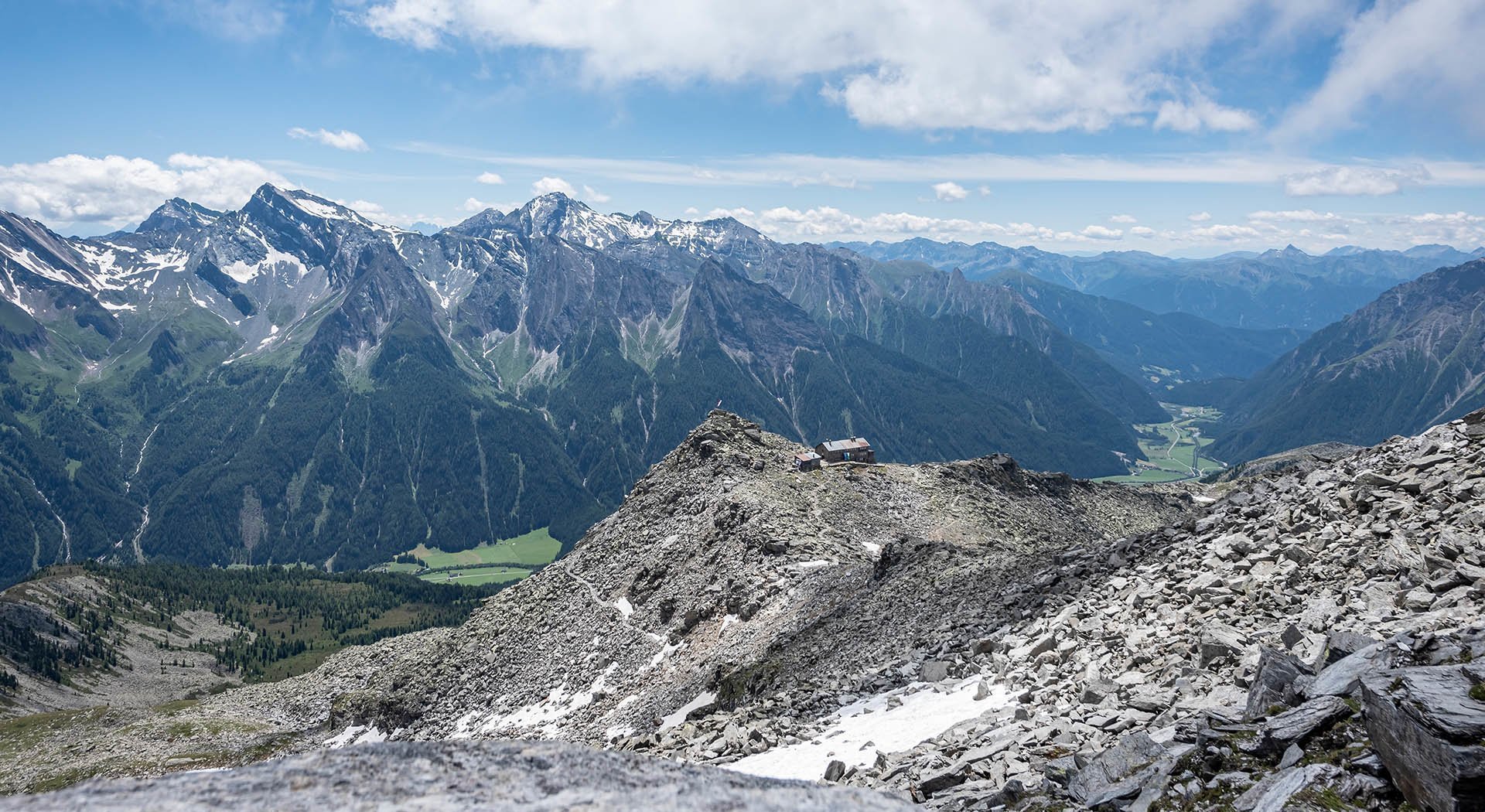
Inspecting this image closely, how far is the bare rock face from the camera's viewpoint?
11.1 metres

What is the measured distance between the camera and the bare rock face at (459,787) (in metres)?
11.1

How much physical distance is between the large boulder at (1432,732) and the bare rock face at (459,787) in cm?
784

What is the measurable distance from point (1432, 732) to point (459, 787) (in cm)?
1501

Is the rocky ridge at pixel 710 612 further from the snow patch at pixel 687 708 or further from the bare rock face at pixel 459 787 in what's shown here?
the bare rock face at pixel 459 787

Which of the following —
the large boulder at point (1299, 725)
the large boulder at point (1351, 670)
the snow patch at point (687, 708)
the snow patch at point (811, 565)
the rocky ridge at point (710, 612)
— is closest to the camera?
the large boulder at point (1299, 725)

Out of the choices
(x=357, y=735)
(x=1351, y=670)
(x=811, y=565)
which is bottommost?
(x=357, y=735)

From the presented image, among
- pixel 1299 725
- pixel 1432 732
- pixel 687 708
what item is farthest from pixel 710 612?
pixel 1432 732

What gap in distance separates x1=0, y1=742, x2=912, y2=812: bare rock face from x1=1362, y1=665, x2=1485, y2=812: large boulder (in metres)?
7.84

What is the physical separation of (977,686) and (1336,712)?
12314 mm

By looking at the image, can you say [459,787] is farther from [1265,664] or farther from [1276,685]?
[1265,664]

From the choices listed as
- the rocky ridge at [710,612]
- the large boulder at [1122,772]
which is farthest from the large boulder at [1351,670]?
the rocky ridge at [710,612]

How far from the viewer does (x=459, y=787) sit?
1217cm

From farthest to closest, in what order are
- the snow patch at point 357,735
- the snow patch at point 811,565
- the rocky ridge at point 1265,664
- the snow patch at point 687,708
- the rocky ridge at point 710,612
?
the snow patch at point 357,735
the snow patch at point 811,565
the rocky ridge at point 710,612
the snow patch at point 687,708
the rocky ridge at point 1265,664

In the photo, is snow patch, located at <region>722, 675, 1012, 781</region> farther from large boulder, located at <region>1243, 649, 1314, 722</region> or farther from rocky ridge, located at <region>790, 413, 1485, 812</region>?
large boulder, located at <region>1243, 649, 1314, 722</region>
